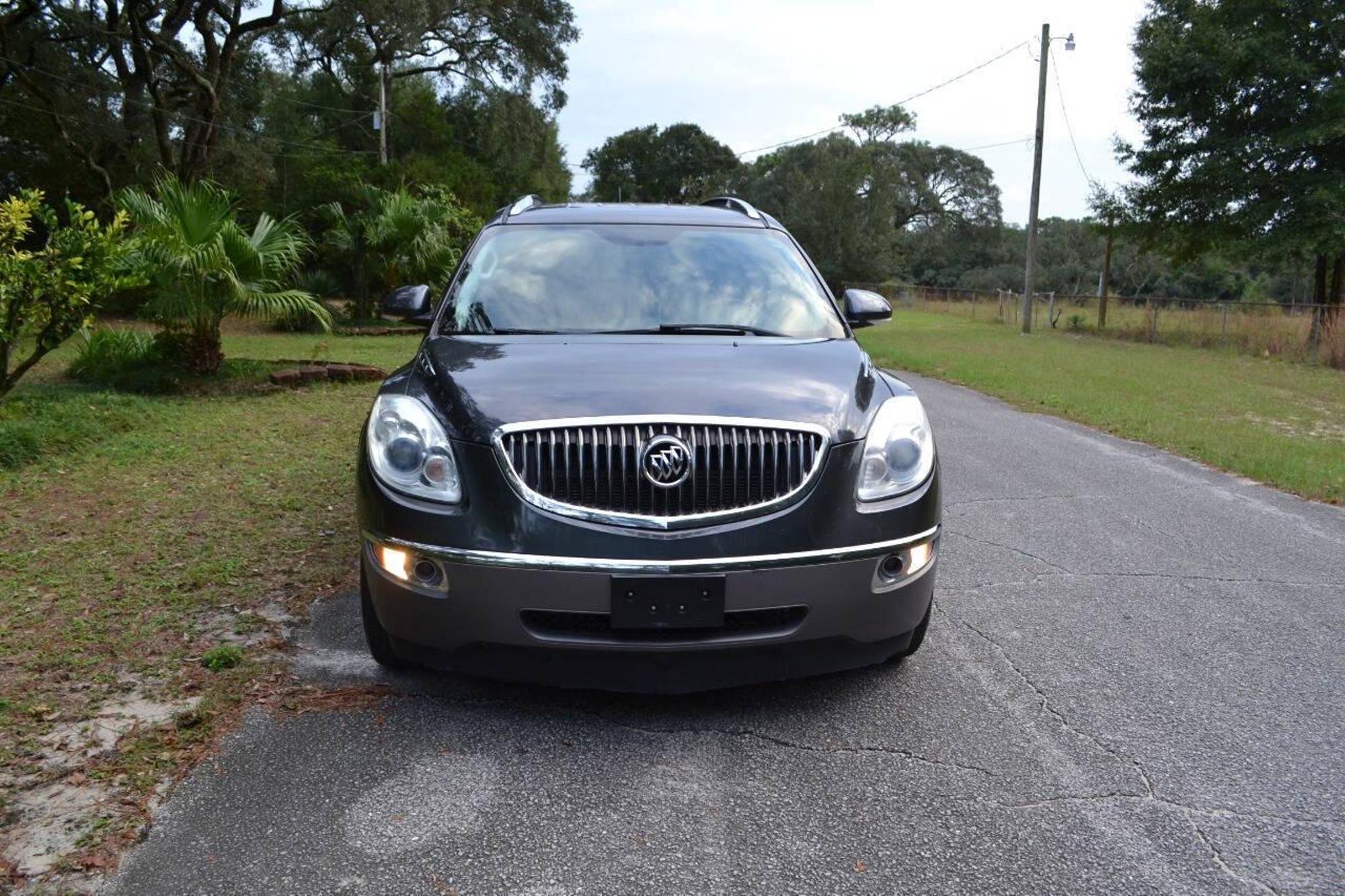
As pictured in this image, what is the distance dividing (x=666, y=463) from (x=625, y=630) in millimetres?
504

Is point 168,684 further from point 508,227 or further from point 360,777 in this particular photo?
point 508,227

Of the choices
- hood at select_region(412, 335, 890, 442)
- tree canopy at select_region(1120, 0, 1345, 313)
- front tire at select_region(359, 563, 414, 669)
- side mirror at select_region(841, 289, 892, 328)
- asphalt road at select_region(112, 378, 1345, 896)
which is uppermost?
tree canopy at select_region(1120, 0, 1345, 313)

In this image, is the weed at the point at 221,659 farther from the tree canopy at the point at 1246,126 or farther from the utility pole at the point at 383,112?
the utility pole at the point at 383,112

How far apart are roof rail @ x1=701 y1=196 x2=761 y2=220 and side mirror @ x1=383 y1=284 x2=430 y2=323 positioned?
1603 millimetres

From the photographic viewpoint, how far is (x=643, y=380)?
131 inches

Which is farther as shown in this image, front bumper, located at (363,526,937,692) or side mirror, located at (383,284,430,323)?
side mirror, located at (383,284,430,323)

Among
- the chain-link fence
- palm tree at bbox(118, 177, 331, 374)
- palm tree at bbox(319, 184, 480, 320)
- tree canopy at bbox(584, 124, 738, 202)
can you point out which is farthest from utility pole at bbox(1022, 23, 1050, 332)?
tree canopy at bbox(584, 124, 738, 202)

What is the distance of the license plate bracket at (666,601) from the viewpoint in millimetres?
2951

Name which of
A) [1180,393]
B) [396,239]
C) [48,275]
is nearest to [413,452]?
[48,275]

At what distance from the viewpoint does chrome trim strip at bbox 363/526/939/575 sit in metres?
2.95

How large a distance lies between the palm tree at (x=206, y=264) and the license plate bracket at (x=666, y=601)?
8.34m

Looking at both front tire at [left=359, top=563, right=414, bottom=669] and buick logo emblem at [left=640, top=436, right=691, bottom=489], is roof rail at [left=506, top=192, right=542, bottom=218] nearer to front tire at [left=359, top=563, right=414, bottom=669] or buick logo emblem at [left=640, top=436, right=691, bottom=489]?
front tire at [left=359, top=563, right=414, bottom=669]

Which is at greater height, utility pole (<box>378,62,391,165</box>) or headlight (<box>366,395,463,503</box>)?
utility pole (<box>378,62,391,165</box>)

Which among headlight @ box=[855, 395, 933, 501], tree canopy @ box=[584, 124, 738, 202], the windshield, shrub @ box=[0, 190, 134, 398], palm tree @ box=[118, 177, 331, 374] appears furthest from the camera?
tree canopy @ box=[584, 124, 738, 202]
